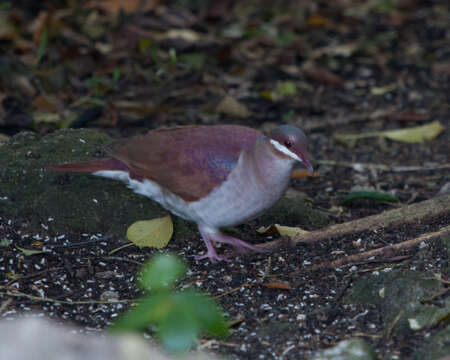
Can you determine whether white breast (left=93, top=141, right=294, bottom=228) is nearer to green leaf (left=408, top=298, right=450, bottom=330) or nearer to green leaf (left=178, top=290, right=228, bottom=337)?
green leaf (left=408, top=298, right=450, bottom=330)

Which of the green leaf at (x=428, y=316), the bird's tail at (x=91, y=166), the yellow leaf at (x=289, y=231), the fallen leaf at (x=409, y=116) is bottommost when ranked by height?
the fallen leaf at (x=409, y=116)

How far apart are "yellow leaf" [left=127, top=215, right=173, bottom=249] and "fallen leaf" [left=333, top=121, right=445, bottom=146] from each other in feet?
7.17

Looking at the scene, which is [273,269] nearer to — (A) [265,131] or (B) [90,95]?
(A) [265,131]

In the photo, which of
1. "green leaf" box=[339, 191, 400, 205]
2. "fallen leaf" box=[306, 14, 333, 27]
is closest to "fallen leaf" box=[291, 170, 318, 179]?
"green leaf" box=[339, 191, 400, 205]

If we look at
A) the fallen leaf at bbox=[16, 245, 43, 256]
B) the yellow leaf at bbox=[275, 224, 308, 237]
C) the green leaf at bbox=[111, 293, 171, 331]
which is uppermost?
the green leaf at bbox=[111, 293, 171, 331]

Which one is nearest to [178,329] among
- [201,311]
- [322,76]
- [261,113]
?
[201,311]

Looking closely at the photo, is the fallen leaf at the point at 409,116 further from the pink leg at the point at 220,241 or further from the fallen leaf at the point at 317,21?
the pink leg at the point at 220,241

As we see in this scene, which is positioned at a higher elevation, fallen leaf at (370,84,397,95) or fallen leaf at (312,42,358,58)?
fallen leaf at (312,42,358,58)

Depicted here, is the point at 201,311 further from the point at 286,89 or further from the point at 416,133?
the point at 286,89

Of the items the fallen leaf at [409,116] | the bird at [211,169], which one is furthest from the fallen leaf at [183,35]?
the bird at [211,169]

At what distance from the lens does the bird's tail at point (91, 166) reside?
149 inches

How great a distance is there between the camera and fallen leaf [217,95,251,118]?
582 centimetres

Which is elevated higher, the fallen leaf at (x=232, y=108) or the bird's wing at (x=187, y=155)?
the bird's wing at (x=187, y=155)

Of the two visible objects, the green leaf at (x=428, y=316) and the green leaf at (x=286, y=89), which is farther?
the green leaf at (x=286, y=89)
